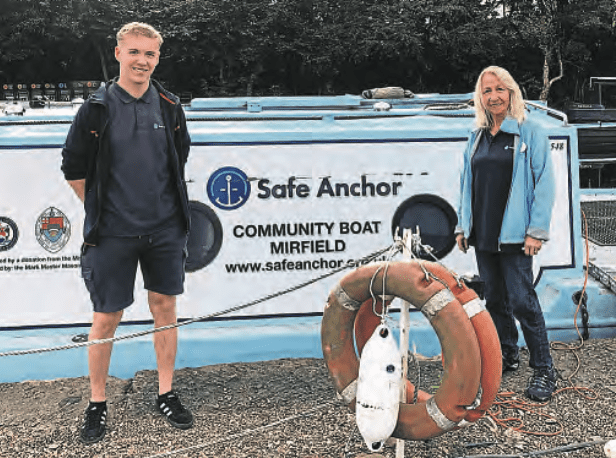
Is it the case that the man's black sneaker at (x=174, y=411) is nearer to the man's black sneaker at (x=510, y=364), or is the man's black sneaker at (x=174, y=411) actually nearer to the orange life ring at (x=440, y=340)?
the orange life ring at (x=440, y=340)

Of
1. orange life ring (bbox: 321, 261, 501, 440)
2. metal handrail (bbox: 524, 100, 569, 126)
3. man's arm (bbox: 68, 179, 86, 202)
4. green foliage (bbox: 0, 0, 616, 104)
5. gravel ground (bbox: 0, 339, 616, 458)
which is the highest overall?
green foliage (bbox: 0, 0, 616, 104)

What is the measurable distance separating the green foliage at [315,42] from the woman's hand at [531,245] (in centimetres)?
2045

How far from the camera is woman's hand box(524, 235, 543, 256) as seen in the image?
322 cm

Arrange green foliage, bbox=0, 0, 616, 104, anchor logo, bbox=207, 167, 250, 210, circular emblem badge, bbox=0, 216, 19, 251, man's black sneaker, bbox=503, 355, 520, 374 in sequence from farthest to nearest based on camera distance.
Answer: green foliage, bbox=0, 0, 616, 104, anchor logo, bbox=207, 167, 250, 210, circular emblem badge, bbox=0, 216, 19, 251, man's black sneaker, bbox=503, 355, 520, 374

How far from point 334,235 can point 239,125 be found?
92cm

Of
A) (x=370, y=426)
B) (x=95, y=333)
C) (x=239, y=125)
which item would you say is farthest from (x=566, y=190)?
(x=95, y=333)

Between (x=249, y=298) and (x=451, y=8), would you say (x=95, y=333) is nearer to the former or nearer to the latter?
(x=249, y=298)

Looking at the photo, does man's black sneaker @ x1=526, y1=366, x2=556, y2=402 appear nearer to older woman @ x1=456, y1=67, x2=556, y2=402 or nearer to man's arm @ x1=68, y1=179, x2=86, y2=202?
older woman @ x1=456, y1=67, x2=556, y2=402

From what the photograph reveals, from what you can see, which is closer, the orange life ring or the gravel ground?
the orange life ring

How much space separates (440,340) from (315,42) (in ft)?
71.6

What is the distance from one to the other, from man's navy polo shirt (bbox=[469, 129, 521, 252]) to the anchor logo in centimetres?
143

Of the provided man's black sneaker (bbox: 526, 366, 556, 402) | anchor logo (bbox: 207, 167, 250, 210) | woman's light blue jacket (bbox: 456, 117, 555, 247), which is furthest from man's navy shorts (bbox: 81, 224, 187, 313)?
man's black sneaker (bbox: 526, 366, 556, 402)

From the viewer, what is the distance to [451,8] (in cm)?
2339

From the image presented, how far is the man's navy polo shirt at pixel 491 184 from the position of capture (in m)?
3.30
